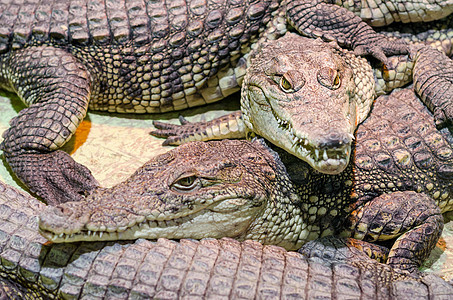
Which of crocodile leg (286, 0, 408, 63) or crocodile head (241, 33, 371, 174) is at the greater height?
crocodile head (241, 33, 371, 174)

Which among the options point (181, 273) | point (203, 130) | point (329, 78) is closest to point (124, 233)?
point (181, 273)

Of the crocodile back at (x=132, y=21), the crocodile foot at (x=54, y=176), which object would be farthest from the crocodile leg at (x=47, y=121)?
the crocodile back at (x=132, y=21)

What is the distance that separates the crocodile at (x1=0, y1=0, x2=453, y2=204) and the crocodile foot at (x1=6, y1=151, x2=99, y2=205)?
0.13 metres

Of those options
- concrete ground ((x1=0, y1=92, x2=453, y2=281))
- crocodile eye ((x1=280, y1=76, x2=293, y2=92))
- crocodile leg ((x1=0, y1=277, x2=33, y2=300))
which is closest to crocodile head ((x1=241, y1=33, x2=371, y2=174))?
crocodile eye ((x1=280, y1=76, x2=293, y2=92))

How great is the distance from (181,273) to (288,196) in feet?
2.70

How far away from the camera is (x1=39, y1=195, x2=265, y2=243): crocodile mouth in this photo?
7.82 feet

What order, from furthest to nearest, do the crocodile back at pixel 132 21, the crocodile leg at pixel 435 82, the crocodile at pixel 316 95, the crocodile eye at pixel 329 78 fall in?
1. the crocodile back at pixel 132 21
2. the crocodile leg at pixel 435 82
3. the crocodile eye at pixel 329 78
4. the crocodile at pixel 316 95

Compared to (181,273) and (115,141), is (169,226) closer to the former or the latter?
(181,273)

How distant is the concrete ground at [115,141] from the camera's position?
12.0 ft

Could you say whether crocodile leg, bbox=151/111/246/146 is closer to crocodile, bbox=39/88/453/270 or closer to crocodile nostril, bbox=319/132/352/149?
crocodile, bbox=39/88/453/270

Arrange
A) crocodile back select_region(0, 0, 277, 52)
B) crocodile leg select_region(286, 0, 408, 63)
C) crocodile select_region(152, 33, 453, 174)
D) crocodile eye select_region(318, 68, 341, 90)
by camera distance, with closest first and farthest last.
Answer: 1. crocodile select_region(152, 33, 453, 174)
2. crocodile eye select_region(318, 68, 341, 90)
3. crocodile leg select_region(286, 0, 408, 63)
4. crocodile back select_region(0, 0, 277, 52)

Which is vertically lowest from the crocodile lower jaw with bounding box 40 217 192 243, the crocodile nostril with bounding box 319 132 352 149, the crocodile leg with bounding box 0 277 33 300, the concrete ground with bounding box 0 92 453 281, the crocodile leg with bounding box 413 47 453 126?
the concrete ground with bounding box 0 92 453 281

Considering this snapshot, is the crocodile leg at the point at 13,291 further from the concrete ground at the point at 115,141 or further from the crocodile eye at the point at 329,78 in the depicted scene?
the crocodile eye at the point at 329,78

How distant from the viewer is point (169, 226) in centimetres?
261
